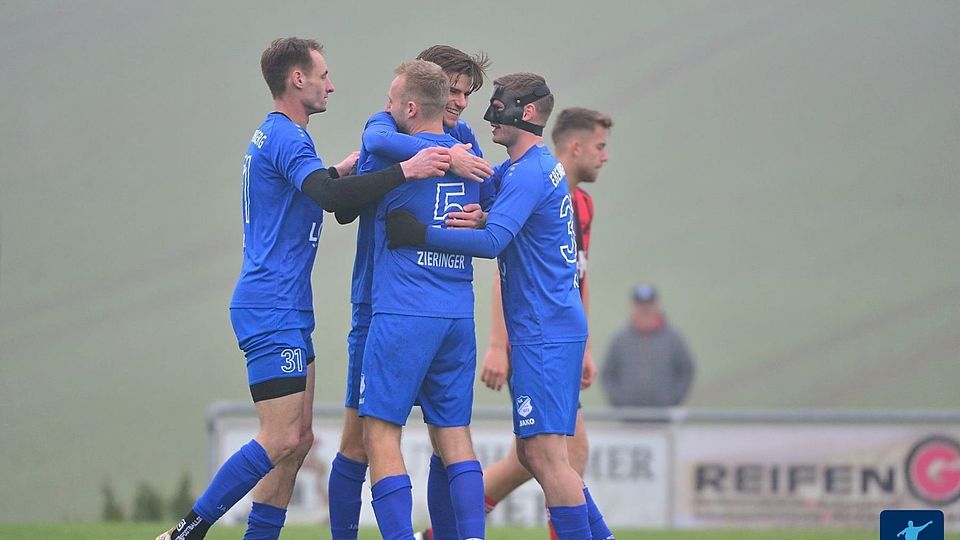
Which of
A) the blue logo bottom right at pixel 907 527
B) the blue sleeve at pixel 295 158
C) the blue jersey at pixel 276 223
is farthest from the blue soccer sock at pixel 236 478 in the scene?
the blue logo bottom right at pixel 907 527

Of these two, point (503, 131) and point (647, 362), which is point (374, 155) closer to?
point (503, 131)

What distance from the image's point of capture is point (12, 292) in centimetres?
Result: 1256

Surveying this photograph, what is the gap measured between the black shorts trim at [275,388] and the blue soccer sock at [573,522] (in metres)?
1.14

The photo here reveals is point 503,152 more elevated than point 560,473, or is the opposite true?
point 503,152

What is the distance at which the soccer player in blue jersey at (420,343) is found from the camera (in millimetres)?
5750

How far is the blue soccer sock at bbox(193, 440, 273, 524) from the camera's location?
6016 mm

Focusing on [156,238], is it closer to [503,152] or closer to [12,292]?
[12,292]

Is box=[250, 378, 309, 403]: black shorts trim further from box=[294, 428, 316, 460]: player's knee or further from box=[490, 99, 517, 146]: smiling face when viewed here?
box=[490, 99, 517, 146]: smiling face

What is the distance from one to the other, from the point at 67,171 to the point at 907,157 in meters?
7.06

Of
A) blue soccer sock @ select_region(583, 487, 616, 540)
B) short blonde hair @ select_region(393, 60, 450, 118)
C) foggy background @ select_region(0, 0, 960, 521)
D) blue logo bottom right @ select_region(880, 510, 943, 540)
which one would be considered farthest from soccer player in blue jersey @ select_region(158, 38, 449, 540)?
foggy background @ select_region(0, 0, 960, 521)

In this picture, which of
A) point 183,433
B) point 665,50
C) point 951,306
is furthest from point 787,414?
point 183,433

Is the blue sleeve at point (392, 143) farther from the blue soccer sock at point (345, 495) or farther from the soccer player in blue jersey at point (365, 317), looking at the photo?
the blue soccer sock at point (345, 495)

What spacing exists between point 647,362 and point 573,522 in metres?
6.15

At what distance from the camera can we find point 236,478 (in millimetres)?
6020
